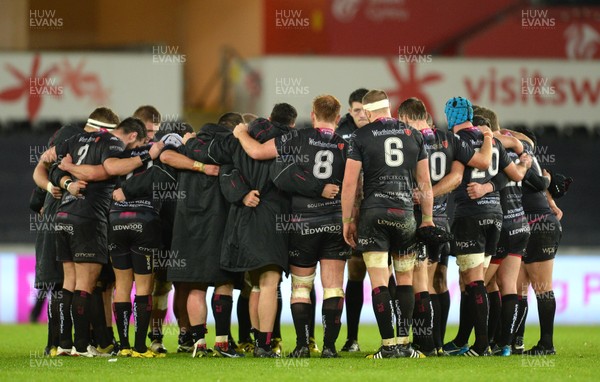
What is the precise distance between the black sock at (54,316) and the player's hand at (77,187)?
3.19ft

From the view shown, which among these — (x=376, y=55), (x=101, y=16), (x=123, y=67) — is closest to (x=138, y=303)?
(x=123, y=67)

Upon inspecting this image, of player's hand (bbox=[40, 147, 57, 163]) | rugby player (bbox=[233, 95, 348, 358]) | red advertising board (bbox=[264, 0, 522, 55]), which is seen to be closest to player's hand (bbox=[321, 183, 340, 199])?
rugby player (bbox=[233, 95, 348, 358])

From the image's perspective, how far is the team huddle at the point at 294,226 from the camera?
938 centimetres

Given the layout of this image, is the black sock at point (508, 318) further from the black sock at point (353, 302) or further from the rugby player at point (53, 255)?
the rugby player at point (53, 255)

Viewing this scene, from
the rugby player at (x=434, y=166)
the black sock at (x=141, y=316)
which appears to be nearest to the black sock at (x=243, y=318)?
the black sock at (x=141, y=316)

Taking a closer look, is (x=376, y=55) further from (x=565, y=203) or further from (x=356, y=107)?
(x=356, y=107)

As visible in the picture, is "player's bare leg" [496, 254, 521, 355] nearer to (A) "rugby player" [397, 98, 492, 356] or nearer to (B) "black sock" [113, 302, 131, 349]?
(A) "rugby player" [397, 98, 492, 356]

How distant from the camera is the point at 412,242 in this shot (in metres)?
9.38

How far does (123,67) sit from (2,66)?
5.87 feet

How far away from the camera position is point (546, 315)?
10.4 meters

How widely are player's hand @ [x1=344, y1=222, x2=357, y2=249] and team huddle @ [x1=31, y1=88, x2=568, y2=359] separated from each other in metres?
0.02

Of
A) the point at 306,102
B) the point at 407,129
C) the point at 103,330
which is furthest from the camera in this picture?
the point at 306,102

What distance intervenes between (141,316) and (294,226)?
1535mm

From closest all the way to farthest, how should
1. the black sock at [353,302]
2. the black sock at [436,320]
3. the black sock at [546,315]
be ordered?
1. the black sock at [436,320]
2. the black sock at [546,315]
3. the black sock at [353,302]
